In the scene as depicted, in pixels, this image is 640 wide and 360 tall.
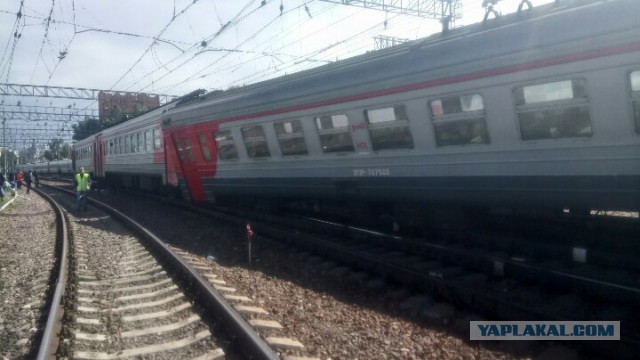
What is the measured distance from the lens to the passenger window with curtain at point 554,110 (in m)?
6.36

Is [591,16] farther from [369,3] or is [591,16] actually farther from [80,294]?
[369,3]

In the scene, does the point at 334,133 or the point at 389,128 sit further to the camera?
the point at 334,133

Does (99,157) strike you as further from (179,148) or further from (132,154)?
(179,148)

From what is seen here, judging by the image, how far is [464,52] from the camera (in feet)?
24.4

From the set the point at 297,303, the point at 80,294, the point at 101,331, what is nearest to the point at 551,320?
the point at 297,303

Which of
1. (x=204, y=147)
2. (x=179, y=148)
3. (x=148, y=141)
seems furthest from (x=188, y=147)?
(x=148, y=141)

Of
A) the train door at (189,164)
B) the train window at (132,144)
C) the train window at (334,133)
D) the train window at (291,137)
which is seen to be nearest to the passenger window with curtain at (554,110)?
the train window at (334,133)

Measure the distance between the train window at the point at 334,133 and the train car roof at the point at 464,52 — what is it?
345mm

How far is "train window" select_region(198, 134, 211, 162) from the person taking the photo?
13695 mm

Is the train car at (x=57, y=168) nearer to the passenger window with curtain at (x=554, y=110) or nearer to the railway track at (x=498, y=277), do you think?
the railway track at (x=498, y=277)

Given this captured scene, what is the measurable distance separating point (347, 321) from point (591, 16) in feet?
14.6

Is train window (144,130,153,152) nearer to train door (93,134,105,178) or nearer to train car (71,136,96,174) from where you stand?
train door (93,134,105,178)

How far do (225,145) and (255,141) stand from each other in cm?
136

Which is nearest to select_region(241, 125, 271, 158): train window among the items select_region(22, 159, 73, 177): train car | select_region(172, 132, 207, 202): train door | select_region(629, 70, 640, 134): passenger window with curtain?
select_region(172, 132, 207, 202): train door
